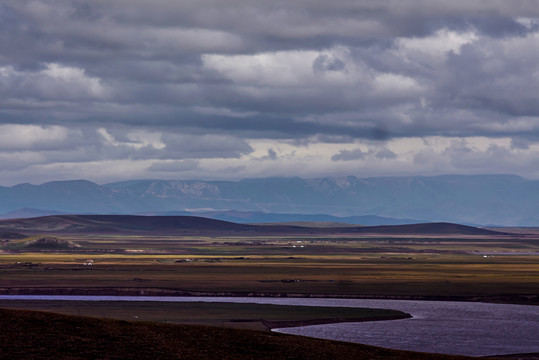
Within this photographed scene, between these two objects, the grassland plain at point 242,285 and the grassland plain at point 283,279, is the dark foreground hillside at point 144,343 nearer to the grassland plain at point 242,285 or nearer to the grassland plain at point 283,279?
the grassland plain at point 242,285

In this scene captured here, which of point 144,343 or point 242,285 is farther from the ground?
point 144,343

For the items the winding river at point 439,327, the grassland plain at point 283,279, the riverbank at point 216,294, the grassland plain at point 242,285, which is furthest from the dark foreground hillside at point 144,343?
the grassland plain at point 283,279

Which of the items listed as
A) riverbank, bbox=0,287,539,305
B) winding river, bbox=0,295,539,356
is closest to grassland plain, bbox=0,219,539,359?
riverbank, bbox=0,287,539,305

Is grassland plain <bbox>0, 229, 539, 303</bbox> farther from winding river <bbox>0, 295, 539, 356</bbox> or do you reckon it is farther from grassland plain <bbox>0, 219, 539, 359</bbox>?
winding river <bbox>0, 295, 539, 356</bbox>

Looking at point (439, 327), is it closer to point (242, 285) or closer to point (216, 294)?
point (216, 294)

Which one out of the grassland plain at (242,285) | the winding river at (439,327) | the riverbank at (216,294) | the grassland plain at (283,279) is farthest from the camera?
the grassland plain at (283,279)

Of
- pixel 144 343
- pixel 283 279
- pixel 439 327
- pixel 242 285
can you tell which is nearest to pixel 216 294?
pixel 242 285

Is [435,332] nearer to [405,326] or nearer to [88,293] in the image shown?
[405,326]

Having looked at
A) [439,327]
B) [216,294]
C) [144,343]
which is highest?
[144,343]
